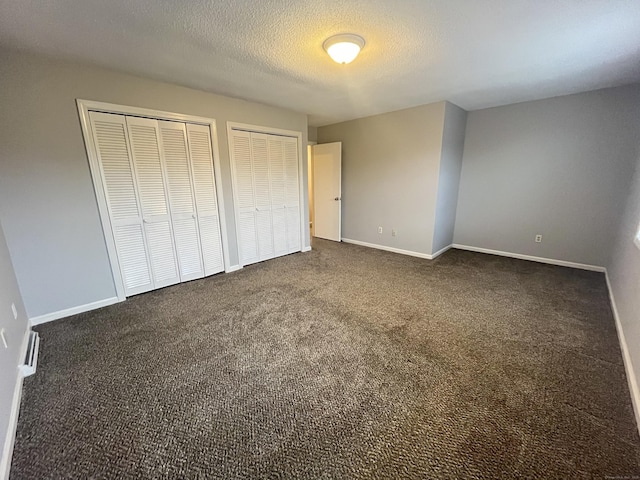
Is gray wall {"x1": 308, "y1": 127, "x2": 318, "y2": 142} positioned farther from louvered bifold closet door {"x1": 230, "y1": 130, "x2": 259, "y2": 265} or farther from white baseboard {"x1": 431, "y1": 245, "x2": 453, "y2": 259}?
white baseboard {"x1": 431, "y1": 245, "x2": 453, "y2": 259}

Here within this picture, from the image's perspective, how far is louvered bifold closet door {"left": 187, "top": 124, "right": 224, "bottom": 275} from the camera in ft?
10.5

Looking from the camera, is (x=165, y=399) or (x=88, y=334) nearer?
(x=165, y=399)

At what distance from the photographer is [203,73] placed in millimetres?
2607

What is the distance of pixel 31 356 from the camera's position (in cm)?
194

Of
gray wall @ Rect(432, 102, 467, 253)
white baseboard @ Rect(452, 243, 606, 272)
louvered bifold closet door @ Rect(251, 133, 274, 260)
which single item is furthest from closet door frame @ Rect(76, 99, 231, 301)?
white baseboard @ Rect(452, 243, 606, 272)

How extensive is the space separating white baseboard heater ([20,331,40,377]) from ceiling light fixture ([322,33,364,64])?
321 centimetres

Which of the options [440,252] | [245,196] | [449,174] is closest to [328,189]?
[245,196]

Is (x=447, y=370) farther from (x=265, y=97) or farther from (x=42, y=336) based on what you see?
(x=265, y=97)

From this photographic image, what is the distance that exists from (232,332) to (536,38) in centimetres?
340

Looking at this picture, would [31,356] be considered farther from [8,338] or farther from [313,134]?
[313,134]

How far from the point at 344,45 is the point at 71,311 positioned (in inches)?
138

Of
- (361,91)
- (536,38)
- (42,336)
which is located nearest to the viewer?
(536,38)

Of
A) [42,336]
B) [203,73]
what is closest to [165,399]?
[42,336]

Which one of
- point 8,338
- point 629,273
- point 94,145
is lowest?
point 8,338
